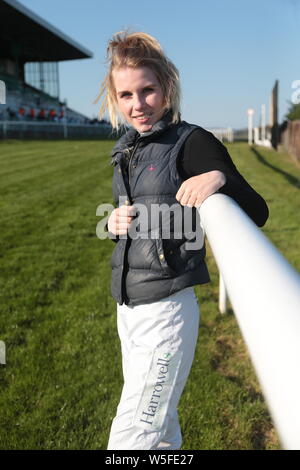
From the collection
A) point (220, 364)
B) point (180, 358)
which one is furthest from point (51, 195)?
point (180, 358)

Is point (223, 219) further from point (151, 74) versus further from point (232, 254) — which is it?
point (151, 74)

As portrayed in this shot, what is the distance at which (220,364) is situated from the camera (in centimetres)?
298

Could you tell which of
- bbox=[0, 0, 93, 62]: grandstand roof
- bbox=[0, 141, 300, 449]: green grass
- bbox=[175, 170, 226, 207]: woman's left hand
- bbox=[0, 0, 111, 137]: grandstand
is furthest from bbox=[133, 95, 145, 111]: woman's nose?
bbox=[0, 0, 93, 62]: grandstand roof

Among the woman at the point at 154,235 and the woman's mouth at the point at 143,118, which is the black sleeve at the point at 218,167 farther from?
the woman's mouth at the point at 143,118

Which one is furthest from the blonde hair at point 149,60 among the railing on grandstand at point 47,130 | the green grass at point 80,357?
the railing on grandstand at point 47,130

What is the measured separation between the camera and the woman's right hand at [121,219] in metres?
1.60

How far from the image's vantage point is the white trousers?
1.48 metres

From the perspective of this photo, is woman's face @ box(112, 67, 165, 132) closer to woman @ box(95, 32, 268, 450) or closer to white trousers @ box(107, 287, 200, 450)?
woman @ box(95, 32, 268, 450)

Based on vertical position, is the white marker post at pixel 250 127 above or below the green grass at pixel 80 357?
above

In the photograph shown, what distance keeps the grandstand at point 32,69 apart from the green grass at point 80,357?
18.1 meters

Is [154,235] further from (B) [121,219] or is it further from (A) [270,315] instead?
(A) [270,315]

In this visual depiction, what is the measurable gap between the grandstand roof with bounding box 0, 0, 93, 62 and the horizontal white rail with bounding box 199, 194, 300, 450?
36.2 meters

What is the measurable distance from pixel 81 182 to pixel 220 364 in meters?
7.91
